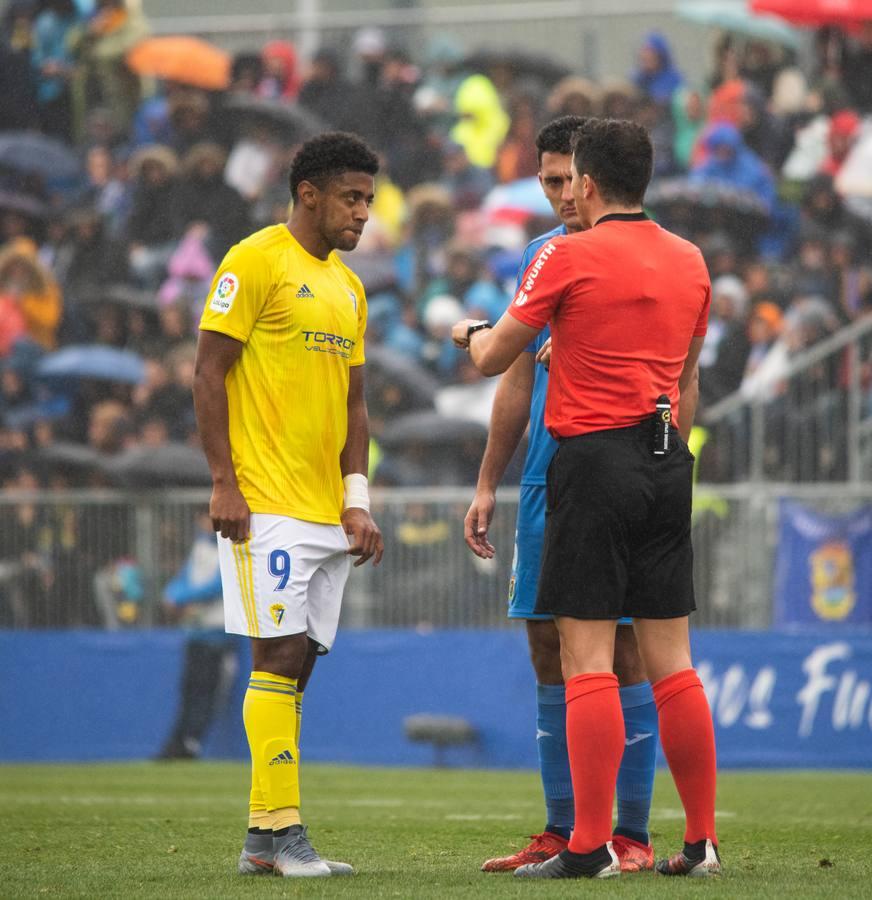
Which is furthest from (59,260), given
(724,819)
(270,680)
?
(270,680)

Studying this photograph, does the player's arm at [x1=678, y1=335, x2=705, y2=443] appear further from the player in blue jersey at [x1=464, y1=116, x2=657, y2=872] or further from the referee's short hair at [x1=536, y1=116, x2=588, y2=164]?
the referee's short hair at [x1=536, y1=116, x2=588, y2=164]

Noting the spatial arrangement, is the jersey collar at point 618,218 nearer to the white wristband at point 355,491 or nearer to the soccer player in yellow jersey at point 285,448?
the soccer player in yellow jersey at point 285,448

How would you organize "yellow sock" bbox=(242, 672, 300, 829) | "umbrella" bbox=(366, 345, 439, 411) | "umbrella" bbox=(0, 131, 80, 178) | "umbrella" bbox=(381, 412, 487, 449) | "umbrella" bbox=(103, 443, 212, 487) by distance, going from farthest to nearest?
"umbrella" bbox=(0, 131, 80, 178) < "umbrella" bbox=(366, 345, 439, 411) < "umbrella" bbox=(381, 412, 487, 449) < "umbrella" bbox=(103, 443, 212, 487) < "yellow sock" bbox=(242, 672, 300, 829)

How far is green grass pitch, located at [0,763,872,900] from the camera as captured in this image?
16.2 feet

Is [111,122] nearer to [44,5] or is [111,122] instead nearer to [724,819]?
[44,5]

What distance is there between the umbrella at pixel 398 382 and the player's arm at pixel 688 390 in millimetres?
11234

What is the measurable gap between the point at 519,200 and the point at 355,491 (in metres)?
12.4

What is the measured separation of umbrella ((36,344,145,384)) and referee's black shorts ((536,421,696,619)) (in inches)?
520

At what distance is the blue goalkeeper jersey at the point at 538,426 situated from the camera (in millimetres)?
5852

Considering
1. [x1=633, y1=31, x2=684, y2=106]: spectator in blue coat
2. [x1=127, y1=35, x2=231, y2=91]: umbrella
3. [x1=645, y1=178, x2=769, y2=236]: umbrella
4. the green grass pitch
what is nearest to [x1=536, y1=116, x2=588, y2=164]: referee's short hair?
the green grass pitch

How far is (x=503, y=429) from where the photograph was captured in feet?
19.7

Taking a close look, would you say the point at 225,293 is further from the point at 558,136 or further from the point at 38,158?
the point at 38,158

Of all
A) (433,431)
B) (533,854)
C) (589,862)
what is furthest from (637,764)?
(433,431)

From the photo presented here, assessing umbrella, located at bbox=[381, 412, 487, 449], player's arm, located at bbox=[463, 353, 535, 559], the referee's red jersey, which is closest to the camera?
the referee's red jersey
